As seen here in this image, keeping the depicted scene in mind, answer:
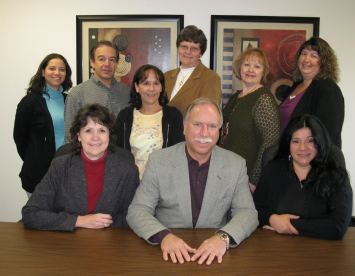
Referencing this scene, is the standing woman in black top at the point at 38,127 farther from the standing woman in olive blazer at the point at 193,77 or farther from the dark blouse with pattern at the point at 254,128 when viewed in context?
the dark blouse with pattern at the point at 254,128

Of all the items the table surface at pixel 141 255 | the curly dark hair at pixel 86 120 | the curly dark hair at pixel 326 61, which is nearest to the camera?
the table surface at pixel 141 255

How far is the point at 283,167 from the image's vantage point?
1962mm

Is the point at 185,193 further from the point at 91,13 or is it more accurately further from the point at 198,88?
the point at 91,13

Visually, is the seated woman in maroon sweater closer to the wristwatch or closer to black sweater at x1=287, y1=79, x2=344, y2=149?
the wristwatch

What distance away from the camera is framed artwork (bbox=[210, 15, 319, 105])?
3.48 metres

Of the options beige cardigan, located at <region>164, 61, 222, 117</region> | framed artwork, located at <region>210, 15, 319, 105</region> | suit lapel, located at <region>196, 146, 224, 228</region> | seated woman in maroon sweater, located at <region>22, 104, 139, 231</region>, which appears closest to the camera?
suit lapel, located at <region>196, 146, 224, 228</region>

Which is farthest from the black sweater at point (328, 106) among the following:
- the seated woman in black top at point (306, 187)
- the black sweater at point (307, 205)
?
the black sweater at point (307, 205)

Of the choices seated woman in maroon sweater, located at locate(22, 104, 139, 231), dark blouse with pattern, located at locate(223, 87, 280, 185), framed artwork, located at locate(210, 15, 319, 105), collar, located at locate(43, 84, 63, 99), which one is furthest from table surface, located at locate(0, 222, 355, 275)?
framed artwork, located at locate(210, 15, 319, 105)

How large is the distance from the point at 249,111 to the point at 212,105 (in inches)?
24.3

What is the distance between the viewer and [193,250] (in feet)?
4.36

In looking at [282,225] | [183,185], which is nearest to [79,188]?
[183,185]

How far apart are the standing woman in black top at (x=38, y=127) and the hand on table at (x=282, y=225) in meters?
2.07

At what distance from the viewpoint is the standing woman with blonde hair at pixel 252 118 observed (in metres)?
2.29

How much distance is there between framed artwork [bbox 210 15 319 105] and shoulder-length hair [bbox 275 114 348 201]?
1.69m
